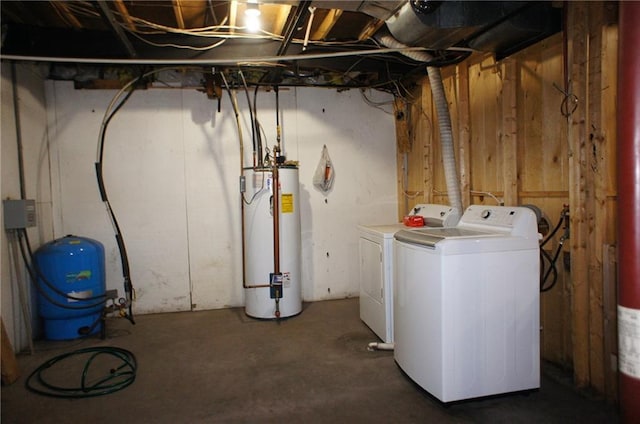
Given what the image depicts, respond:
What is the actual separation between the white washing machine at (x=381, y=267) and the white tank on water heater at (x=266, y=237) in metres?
0.73

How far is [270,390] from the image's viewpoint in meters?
2.35

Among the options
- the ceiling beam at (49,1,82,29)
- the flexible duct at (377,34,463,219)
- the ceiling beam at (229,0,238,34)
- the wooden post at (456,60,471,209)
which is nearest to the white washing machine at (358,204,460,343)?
the flexible duct at (377,34,463,219)

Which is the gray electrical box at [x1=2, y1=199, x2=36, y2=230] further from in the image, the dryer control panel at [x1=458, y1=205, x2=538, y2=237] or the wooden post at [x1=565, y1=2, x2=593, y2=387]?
the wooden post at [x1=565, y1=2, x2=593, y2=387]

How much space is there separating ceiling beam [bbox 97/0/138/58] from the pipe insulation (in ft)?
8.31

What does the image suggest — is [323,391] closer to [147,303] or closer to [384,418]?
[384,418]

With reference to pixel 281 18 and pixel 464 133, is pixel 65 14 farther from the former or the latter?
pixel 464 133

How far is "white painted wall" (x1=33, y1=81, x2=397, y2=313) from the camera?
3734 mm

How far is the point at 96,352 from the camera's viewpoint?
117 inches

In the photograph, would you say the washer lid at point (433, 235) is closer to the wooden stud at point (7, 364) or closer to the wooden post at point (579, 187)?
the wooden post at point (579, 187)

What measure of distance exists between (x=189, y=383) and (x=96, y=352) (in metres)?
1.02

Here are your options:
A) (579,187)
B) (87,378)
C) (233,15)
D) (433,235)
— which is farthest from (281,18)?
(87,378)

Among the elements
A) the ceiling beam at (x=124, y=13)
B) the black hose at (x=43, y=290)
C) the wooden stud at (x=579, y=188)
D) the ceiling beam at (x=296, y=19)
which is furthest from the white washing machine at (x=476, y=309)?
the black hose at (x=43, y=290)

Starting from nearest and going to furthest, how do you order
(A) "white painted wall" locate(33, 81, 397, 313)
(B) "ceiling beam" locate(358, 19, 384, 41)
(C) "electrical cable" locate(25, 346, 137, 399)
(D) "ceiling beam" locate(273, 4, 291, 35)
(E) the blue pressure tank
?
(C) "electrical cable" locate(25, 346, 137, 399) → (D) "ceiling beam" locate(273, 4, 291, 35) → (B) "ceiling beam" locate(358, 19, 384, 41) → (E) the blue pressure tank → (A) "white painted wall" locate(33, 81, 397, 313)

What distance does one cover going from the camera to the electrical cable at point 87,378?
7.81 ft
